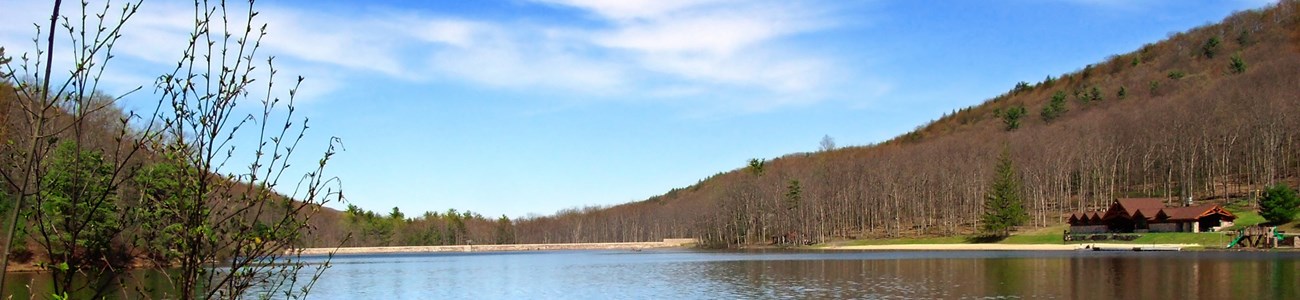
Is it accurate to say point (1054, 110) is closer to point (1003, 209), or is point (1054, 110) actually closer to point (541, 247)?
point (541, 247)

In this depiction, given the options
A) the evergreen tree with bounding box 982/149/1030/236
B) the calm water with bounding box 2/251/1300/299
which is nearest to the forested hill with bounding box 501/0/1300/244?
the evergreen tree with bounding box 982/149/1030/236

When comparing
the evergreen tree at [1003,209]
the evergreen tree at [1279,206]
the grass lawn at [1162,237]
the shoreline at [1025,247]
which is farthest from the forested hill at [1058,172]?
the evergreen tree at [1279,206]

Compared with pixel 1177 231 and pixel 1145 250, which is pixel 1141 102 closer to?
pixel 1177 231

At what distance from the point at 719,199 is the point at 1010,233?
210 feet

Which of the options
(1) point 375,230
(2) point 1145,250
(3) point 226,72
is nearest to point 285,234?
(3) point 226,72

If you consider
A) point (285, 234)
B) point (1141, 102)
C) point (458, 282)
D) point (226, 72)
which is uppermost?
point (1141, 102)

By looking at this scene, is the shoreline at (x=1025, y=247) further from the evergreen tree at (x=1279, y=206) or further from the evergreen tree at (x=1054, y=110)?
the evergreen tree at (x=1054, y=110)

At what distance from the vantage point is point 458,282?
5269cm

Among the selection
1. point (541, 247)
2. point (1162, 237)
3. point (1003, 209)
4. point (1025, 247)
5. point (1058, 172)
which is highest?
point (1058, 172)

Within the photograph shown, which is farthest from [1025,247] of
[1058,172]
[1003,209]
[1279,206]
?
[1058,172]

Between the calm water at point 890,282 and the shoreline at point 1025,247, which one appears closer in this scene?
the calm water at point 890,282

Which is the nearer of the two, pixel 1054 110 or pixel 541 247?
pixel 541 247

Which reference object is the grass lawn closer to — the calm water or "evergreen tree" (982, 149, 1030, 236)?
"evergreen tree" (982, 149, 1030, 236)

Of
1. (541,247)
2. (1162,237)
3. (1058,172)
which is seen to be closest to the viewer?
(1162,237)
